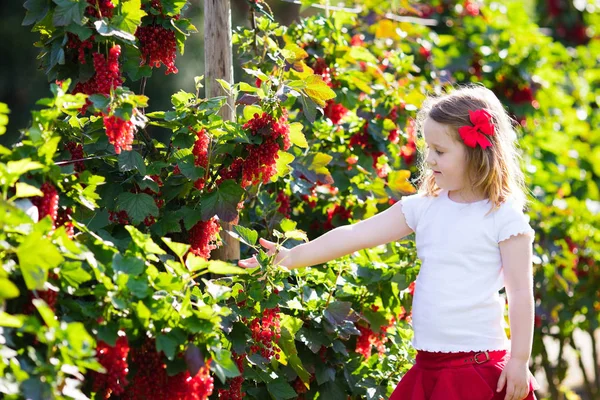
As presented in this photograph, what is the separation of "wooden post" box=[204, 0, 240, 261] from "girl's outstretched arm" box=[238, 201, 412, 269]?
0.18 m

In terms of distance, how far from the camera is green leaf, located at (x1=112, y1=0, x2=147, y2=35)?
1.84 m

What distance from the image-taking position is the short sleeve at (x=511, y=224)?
6.49ft

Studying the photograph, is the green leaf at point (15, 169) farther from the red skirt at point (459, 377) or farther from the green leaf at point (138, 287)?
the red skirt at point (459, 377)

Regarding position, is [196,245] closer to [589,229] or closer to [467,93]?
[467,93]

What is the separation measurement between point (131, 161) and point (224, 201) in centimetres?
25

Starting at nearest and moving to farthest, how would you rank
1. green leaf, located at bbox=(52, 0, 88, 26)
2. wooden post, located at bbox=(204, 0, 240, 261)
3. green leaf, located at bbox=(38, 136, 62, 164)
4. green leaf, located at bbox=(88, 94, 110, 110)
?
green leaf, located at bbox=(38, 136, 62, 164) → green leaf, located at bbox=(88, 94, 110, 110) → green leaf, located at bbox=(52, 0, 88, 26) → wooden post, located at bbox=(204, 0, 240, 261)

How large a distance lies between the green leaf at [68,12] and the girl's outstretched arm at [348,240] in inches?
27.1

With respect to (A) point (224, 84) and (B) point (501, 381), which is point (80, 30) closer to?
(A) point (224, 84)

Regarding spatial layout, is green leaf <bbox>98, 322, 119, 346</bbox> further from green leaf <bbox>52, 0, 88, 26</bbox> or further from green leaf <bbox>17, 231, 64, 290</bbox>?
green leaf <bbox>52, 0, 88, 26</bbox>

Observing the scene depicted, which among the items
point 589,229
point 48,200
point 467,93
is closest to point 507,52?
point 589,229

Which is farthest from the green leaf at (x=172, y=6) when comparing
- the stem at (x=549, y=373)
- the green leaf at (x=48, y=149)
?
the stem at (x=549, y=373)

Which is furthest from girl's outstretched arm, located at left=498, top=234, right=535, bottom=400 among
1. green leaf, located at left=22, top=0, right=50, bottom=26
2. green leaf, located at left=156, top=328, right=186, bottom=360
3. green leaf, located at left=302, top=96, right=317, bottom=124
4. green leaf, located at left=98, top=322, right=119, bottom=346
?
green leaf, located at left=22, top=0, right=50, bottom=26

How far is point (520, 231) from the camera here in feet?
6.48

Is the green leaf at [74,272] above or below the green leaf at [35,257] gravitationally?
below
